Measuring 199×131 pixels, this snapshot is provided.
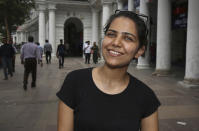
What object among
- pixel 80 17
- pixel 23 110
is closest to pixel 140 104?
pixel 23 110

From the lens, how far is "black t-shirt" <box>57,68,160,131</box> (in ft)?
5.08

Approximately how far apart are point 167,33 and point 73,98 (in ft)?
35.5

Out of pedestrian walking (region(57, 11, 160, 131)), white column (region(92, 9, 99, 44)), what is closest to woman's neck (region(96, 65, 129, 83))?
pedestrian walking (region(57, 11, 160, 131))

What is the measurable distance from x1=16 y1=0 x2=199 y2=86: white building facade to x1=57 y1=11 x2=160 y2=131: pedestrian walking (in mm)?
690

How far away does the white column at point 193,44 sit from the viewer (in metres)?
8.58

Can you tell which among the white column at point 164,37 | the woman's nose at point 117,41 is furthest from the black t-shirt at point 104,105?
the white column at point 164,37

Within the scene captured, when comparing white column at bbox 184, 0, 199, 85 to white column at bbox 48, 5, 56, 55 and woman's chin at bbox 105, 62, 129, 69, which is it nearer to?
woman's chin at bbox 105, 62, 129, 69

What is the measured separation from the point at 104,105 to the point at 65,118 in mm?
279

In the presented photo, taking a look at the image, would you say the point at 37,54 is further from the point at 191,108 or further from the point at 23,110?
the point at 191,108

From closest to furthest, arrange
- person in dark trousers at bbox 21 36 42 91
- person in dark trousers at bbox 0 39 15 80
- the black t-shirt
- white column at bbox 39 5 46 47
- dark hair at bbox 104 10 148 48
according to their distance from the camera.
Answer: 1. the black t-shirt
2. dark hair at bbox 104 10 148 48
3. person in dark trousers at bbox 21 36 42 91
4. person in dark trousers at bbox 0 39 15 80
5. white column at bbox 39 5 46 47

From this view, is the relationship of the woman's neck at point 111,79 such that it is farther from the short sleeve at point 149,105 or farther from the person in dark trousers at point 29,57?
the person in dark trousers at point 29,57

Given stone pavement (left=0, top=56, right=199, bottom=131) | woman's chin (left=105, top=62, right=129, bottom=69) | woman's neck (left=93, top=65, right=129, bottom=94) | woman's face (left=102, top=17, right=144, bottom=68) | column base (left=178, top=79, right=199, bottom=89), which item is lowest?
stone pavement (left=0, top=56, right=199, bottom=131)

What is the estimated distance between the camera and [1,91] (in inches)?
324

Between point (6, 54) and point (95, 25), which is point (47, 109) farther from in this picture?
point (95, 25)
